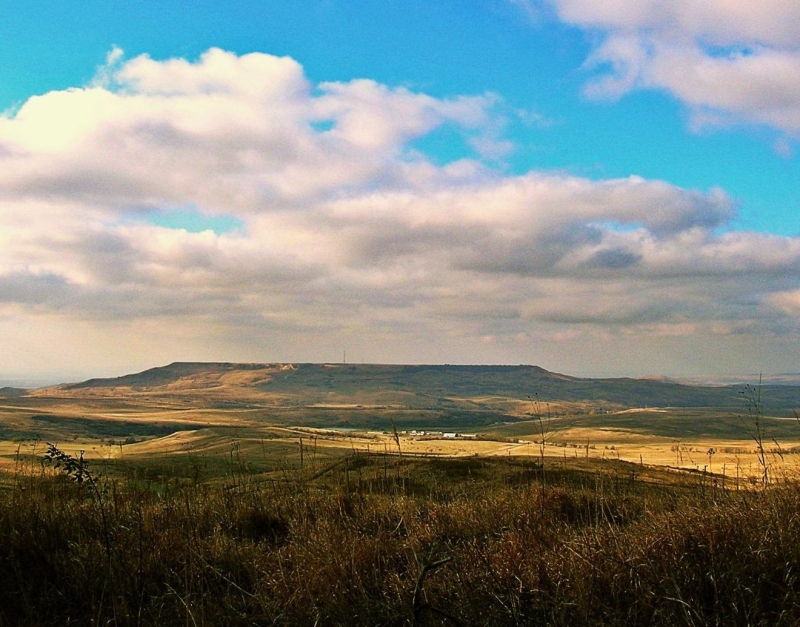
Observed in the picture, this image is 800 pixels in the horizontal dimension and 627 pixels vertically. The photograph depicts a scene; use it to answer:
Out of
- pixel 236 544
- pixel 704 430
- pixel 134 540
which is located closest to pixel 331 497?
pixel 236 544

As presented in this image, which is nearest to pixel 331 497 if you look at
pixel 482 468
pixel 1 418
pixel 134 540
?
pixel 134 540

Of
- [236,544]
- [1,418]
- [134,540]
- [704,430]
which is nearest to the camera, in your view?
[134,540]

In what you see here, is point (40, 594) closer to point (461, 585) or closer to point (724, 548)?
point (461, 585)

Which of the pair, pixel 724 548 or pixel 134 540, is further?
pixel 134 540

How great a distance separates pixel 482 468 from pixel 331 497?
8106mm

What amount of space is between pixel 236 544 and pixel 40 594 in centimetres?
208

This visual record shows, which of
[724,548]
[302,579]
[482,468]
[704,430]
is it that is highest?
[724,548]

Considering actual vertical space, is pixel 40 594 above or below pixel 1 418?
above

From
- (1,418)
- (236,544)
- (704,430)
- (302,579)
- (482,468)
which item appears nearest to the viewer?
(302,579)

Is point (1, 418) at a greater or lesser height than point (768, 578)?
lesser

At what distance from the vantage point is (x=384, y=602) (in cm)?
495

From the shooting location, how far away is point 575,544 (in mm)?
5789

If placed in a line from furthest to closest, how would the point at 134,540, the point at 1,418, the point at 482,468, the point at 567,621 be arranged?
the point at 1,418 < the point at 482,468 < the point at 134,540 < the point at 567,621

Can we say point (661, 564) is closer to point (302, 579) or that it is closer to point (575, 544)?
point (575, 544)
